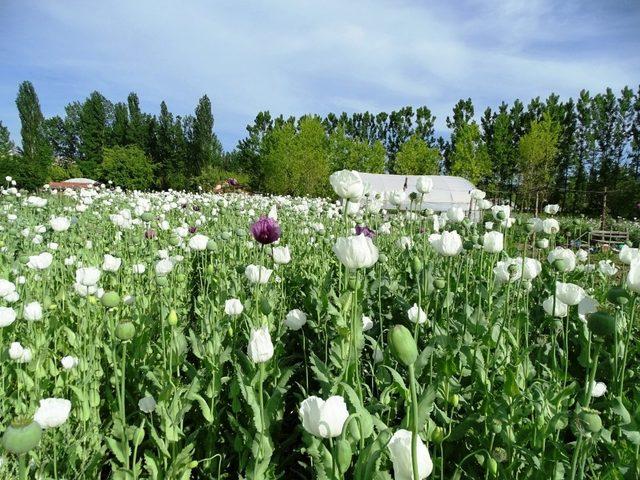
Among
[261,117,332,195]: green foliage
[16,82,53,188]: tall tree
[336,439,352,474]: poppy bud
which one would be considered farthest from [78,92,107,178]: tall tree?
[336,439,352,474]: poppy bud

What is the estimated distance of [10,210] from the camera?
22.7 feet

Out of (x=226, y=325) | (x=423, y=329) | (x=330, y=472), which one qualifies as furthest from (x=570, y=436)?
(x=226, y=325)

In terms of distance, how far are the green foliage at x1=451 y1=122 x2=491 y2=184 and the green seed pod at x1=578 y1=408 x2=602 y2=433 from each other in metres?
36.3

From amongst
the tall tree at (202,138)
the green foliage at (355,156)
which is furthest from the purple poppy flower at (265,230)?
the tall tree at (202,138)

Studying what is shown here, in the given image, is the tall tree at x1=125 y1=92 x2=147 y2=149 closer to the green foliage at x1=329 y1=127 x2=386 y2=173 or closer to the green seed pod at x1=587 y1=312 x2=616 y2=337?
the green foliage at x1=329 y1=127 x2=386 y2=173

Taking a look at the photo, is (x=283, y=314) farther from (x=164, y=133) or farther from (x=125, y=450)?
(x=164, y=133)

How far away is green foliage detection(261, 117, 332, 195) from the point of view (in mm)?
29172

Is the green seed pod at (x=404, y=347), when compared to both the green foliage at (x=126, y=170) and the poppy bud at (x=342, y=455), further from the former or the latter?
the green foliage at (x=126, y=170)

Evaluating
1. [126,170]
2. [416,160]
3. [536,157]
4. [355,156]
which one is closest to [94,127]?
[126,170]

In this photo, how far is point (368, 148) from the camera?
38156 millimetres

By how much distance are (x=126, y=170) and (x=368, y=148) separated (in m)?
22.4

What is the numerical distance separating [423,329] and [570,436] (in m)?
0.86

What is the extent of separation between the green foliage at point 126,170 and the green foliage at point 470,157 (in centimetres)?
2727

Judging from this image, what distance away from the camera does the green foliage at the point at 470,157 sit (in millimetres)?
35625
